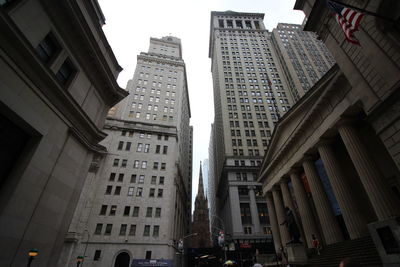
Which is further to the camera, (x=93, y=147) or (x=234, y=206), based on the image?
(x=234, y=206)

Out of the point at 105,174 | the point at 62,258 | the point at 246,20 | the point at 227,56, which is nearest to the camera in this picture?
the point at 62,258

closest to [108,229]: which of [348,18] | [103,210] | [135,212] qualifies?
[103,210]

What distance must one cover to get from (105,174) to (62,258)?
1546 centimetres

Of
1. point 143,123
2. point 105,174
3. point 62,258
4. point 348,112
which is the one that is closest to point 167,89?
point 143,123

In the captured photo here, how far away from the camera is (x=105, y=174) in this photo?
4122cm

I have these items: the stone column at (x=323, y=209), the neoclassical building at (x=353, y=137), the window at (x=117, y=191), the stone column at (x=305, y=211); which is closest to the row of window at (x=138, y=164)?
the window at (x=117, y=191)

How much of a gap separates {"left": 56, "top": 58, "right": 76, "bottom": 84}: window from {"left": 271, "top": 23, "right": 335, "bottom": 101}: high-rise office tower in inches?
2761

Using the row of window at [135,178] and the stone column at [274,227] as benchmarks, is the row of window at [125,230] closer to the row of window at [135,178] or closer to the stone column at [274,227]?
the row of window at [135,178]

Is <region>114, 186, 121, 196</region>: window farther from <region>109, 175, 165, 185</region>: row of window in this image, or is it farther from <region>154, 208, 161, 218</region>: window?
<region>154, 208, 161, 218</region>: window

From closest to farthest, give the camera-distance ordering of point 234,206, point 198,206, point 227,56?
point 234,206 < point 227,56 < point 198,206

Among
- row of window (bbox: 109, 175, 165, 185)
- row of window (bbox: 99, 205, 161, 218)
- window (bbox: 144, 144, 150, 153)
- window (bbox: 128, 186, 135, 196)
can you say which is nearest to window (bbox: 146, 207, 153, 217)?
row of window (bbox: 99, 205, 161, 218)

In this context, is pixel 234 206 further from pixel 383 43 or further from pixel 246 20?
pixel 246 20

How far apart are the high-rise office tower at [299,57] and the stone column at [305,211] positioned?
167 feet

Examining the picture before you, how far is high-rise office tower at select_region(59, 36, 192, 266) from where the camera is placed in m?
34.5
